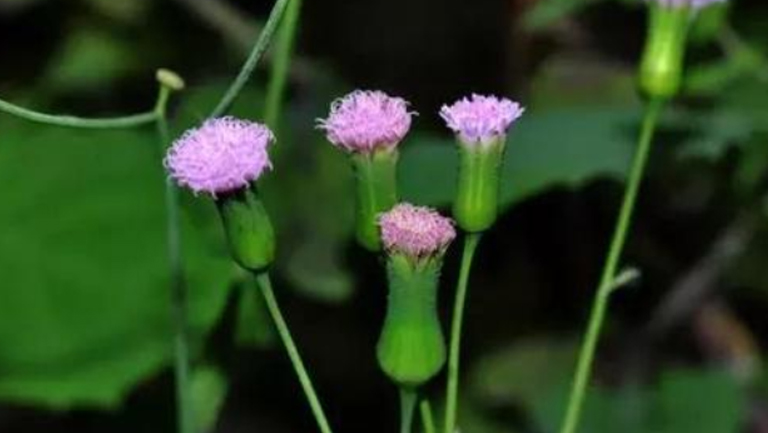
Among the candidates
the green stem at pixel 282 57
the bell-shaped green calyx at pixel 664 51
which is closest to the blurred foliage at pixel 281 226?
the green stem at pixel 282 57

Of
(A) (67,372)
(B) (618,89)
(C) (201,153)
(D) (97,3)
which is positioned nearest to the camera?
(C) (201,153)

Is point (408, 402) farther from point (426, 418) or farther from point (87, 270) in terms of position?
point (87, 270)

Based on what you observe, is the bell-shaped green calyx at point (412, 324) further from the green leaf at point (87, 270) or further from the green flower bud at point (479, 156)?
the green leaf at point (87, 270)

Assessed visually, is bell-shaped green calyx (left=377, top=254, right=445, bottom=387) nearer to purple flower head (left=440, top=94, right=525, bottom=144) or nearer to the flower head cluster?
purple flower head (left=440, top=94, right=525, bottom=144)

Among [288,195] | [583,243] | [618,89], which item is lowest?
[288,195]

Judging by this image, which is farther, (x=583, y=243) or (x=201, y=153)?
(x=583, y=243)

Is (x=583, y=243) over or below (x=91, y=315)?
over

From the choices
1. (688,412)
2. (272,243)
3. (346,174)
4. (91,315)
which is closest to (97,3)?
(346,174)

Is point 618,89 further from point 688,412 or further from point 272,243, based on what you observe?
point 272,243

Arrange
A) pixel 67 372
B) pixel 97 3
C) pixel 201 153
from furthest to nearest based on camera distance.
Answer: pixel 97 3 → pixel 67 372 → pixel 201 153
